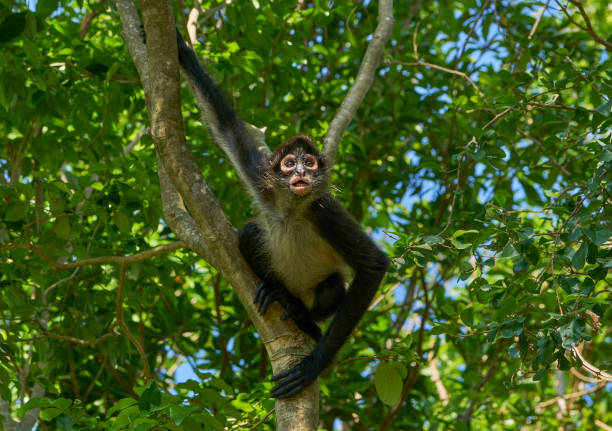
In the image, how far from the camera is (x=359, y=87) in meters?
4.67

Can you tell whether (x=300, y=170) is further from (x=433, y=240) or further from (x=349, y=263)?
(x=433, y=240)

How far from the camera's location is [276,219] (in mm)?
5145

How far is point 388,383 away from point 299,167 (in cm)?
178

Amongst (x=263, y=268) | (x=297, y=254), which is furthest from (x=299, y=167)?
(x=263, y=268)

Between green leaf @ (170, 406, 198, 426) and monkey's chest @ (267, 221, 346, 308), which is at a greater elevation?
monkey's chest @ (267, 221, 346, 308)

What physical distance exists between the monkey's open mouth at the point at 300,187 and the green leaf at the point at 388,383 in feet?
4.70

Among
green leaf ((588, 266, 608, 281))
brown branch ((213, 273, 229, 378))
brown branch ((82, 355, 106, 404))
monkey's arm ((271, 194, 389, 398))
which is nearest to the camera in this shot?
green leaf ((588, 266, 608, 281))

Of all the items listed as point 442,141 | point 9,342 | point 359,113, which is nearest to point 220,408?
point 9,342

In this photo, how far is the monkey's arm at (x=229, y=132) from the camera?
5.04m

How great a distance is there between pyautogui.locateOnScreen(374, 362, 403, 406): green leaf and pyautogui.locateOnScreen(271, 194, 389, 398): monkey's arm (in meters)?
0.33

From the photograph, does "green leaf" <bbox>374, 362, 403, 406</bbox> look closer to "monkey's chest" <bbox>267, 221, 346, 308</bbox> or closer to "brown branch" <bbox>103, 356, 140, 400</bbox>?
"monkey's chest" <bbox>267, 221, 346, 308</bbox>

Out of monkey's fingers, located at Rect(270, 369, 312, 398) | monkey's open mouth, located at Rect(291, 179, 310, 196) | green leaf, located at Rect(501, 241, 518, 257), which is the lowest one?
monkey's fingers, located at Rect(270, 369, 312, 398)

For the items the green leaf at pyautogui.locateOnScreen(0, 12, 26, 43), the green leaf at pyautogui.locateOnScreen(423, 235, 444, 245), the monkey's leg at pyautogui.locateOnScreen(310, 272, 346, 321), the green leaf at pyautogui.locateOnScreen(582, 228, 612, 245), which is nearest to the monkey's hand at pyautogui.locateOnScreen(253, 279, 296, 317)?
the monkey's leg at pyautogui.locateOnScreen(310, 272, 346, 321)

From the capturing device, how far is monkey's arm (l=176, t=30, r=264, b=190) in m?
5.04
